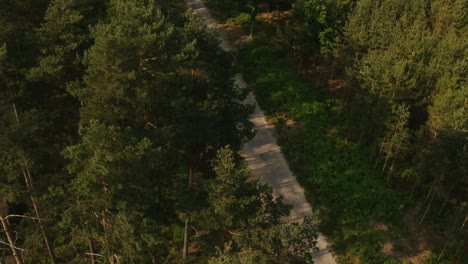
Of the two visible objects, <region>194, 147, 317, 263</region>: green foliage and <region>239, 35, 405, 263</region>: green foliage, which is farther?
<region>239, 35, 405, 263</region>: green foliage

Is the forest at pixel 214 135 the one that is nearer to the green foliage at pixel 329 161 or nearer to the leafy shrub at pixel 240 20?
the green foliage at pixel 329 161

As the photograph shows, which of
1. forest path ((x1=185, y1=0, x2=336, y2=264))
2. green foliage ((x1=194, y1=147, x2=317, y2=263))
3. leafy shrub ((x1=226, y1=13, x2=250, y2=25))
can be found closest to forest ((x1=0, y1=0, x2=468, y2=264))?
green foliage ((x1=194, y1=147, x2=317, y2=263))

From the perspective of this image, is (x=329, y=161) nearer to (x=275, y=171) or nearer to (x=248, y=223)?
(x=275, y=171)

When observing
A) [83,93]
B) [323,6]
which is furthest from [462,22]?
[83,93]

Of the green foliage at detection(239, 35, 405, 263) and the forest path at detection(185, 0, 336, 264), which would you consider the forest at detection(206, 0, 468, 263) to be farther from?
the forest path at detection(185, 0, 336, 264)

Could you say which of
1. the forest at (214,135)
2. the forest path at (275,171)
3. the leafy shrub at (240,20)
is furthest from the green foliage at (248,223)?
the leafy shrub at (240,20)

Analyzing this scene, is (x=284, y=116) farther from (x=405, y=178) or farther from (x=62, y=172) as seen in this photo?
(x=62, y=172)
